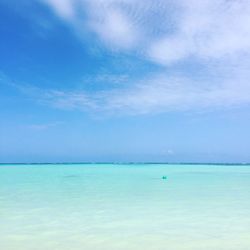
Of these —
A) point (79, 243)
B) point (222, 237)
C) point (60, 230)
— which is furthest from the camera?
point (60, 230)

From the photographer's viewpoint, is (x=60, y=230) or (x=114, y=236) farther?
(x=60, y=230)

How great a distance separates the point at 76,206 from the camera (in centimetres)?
998

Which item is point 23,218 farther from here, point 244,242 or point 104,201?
point 244,242

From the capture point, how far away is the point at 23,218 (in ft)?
26.4

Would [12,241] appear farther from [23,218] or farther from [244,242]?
[244,242]

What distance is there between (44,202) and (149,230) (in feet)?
16.3

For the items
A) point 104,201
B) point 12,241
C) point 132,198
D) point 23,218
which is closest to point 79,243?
point 12,241

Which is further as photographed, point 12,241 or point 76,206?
point 76,206

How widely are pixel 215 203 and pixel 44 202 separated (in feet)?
18.1

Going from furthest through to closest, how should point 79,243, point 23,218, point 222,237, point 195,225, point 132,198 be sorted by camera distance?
point 132,198
point 23,218
point 195,225
point 222,237
point 79,243

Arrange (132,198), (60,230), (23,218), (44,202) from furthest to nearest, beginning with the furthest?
(132,198), (44,202), (23,218), (60,230)

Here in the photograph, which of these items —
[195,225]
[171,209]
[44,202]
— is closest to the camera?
[195,225]

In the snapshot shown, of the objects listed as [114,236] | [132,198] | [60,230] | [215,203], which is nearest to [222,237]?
[114,236]

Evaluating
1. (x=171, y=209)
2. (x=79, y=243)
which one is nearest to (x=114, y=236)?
(x=79, y=243)
